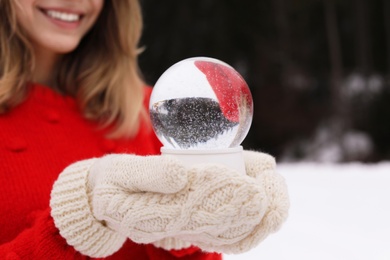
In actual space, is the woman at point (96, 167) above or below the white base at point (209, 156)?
below

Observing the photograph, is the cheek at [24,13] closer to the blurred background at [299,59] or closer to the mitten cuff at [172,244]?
the mitten cuff at [172,244]

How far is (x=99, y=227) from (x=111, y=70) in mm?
603

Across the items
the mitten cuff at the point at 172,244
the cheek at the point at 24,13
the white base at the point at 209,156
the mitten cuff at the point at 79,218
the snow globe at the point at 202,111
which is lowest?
the mitten cuff at the point at 172,244

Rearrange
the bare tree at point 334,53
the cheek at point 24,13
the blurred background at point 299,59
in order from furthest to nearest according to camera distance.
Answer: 1. the bare tree at point 334,53
2. the blurred background at point 299,59
3. the cheek at point 24,13

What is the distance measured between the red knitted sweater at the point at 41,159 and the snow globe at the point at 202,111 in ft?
0.81

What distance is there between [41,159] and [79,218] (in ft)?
1.17

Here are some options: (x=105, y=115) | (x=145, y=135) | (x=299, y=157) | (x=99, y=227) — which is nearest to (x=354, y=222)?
(x=145, y=135)

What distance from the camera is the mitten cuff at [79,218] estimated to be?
0.74 metres

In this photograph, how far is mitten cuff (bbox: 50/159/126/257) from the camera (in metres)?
0.74

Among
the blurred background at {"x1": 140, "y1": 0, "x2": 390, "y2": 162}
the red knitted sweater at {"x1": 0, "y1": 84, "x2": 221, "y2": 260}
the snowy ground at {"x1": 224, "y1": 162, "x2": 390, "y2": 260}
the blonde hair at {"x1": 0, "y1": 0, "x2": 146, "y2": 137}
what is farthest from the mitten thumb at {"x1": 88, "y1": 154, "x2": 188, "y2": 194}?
the blurred background at {"x1": 140, "y1": 0, "x2": 390, "y2": 162}

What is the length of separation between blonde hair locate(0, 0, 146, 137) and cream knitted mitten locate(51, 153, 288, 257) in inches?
16.9

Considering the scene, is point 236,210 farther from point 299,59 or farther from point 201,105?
point 299,59

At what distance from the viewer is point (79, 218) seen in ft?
2.42

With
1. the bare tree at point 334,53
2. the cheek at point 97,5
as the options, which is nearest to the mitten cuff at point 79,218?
the cheek at point 97,5
